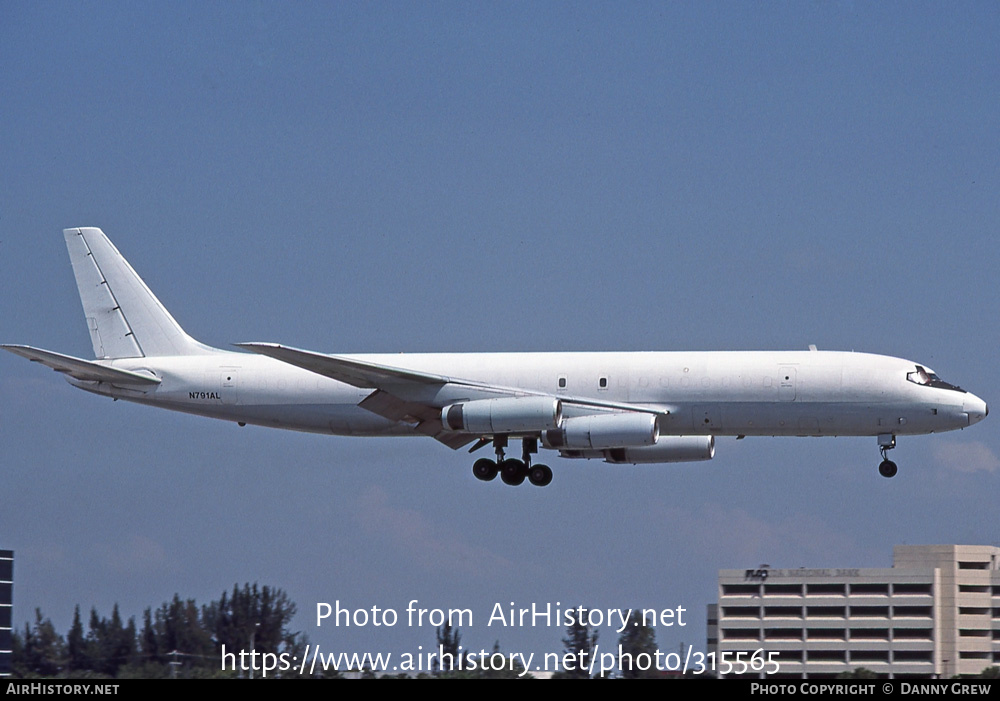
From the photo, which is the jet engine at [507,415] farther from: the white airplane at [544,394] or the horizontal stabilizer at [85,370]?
the horizontal stabilizer at [85,370]

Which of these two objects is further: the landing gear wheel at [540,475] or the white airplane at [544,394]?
the landing gear wheel at [540,475]

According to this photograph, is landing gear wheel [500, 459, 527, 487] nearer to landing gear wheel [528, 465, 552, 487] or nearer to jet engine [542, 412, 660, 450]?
landing gear wheel [528, 465, 552, 487]

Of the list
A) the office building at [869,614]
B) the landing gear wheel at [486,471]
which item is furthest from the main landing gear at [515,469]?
the office building at [869,614]

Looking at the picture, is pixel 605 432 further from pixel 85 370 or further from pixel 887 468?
pixel 85 370

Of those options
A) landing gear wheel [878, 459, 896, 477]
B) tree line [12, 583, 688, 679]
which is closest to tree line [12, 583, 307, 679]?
tree line [12, 583, 688, 679]

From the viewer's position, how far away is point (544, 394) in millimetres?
51938

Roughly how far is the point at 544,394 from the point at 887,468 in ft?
39.3

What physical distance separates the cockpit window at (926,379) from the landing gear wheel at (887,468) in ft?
9.77

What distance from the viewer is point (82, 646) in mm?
51125

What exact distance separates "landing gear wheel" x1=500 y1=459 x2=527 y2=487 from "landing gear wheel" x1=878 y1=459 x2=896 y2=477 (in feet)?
40.7

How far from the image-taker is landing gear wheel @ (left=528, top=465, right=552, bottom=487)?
53438 mm

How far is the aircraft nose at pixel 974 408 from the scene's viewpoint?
50625 mm
